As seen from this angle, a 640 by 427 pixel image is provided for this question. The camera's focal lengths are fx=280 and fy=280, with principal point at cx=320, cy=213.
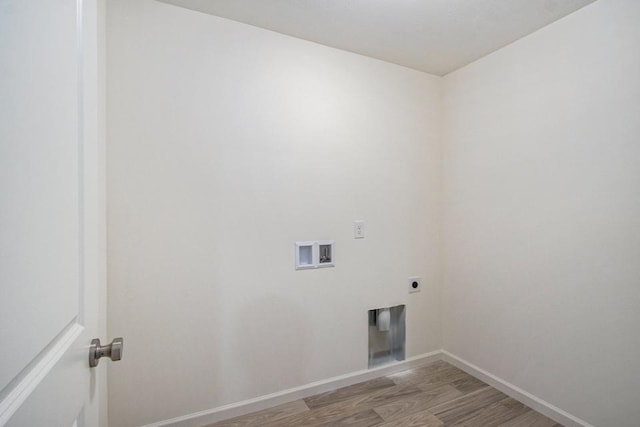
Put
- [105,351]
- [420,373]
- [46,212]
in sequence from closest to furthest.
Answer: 1. [46,212]
2. [105,351]
3. [420,373]

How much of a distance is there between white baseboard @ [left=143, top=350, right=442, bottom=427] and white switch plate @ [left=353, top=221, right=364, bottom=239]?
1.00 m

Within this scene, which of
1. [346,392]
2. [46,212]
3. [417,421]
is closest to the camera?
[46,212]

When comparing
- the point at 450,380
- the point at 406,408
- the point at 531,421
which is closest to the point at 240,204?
Result: the point at 406,408

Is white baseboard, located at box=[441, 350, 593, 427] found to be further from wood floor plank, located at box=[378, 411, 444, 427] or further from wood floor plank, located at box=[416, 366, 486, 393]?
wood floor plank, located at box=[378, 411, 444, 427]

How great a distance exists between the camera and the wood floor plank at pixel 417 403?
1737 millimetres

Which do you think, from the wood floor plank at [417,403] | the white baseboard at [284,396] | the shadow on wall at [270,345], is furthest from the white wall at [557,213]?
the shadow on wall at [270,345]

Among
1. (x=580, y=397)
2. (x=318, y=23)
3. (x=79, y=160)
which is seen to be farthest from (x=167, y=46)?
(x=580, y=397)

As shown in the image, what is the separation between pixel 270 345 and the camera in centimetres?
179

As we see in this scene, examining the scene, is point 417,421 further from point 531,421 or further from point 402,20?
point 402,20

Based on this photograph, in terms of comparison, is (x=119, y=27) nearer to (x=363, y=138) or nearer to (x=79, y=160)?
(x=79, y=160)

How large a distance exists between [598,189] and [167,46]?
2481 mm

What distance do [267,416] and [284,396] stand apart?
0.15 meters

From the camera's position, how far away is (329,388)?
77.0 inches

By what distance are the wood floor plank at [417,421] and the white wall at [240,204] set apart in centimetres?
45
